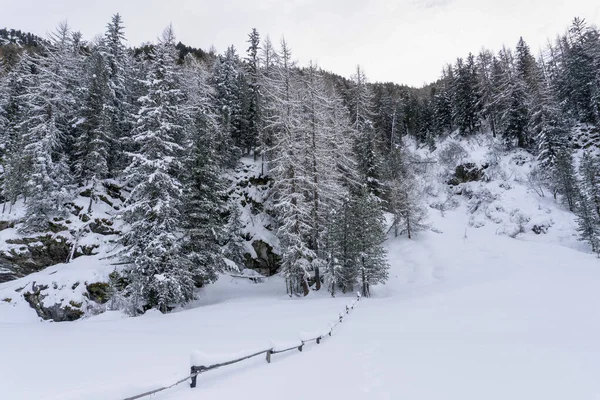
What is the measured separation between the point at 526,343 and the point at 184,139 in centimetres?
2540

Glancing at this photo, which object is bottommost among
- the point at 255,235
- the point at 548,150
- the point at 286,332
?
the point at 286,332

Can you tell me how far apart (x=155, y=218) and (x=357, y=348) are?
15957mm

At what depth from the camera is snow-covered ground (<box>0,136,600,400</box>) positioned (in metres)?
5.11

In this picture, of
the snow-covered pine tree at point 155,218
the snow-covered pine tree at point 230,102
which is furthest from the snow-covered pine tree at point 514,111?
the snow-covered pine tree at point 155,218

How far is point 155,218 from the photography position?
1920cm

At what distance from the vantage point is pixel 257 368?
21.7ft

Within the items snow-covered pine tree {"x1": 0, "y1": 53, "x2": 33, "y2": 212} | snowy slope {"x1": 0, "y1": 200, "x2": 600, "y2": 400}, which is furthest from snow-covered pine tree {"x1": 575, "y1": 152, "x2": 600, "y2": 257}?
snow-covered pine tree {"x1": 0, "y1": 53, "x2": 33, "y2": 212}

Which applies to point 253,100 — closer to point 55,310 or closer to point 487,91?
point 55,310

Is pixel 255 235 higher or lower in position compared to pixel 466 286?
higher

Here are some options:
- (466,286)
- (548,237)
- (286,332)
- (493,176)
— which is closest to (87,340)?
(286,332)

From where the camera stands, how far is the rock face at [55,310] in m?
21.0

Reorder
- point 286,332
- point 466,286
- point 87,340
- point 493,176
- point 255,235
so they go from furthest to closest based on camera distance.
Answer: point 493,176 → point 255,235 → point 466,286 → point 286,332 → point 87,340

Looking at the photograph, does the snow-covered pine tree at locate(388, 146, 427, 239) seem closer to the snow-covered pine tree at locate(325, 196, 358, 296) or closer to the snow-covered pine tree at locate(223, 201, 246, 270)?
the snow-covered pine tree at locate(325, 196, 358, 296)

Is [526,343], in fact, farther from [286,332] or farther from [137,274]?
[137,274]
